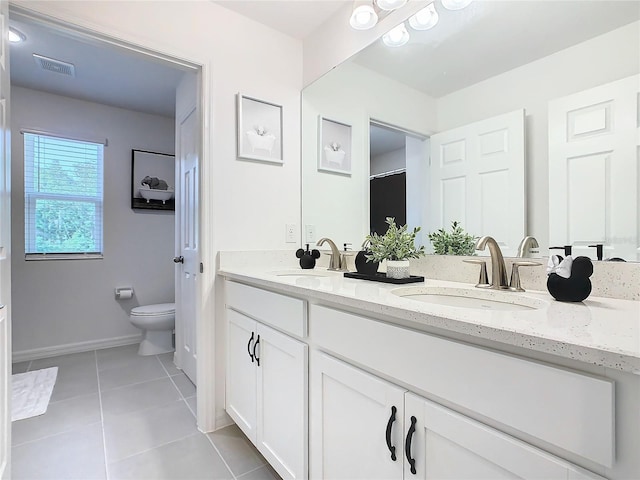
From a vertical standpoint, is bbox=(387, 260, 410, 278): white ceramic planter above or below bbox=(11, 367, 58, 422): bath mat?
above

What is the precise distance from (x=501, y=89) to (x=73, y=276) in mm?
3546

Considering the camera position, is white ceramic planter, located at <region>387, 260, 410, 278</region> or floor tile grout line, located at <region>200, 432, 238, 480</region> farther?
floor tile grout line, located at <region>200, 432, 238, 480</region>

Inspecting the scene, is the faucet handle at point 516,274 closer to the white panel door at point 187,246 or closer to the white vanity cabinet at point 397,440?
the white vanity cabinet at point 397,440

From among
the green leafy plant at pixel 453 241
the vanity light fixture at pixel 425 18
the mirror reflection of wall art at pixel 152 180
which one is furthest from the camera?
A: the mirror reflection of wall art at pixel 152 180

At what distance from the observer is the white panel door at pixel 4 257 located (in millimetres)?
1179

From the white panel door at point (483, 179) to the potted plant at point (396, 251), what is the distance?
13cm

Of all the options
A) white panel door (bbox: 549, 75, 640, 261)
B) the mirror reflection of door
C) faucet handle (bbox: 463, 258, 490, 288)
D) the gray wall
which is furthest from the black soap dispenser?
the gray wall

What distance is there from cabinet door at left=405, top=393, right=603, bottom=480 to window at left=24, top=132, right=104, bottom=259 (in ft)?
11.0

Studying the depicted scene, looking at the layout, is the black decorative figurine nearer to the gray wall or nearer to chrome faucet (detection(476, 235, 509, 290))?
chrome faucet (detection(476, 235, 509, 290))

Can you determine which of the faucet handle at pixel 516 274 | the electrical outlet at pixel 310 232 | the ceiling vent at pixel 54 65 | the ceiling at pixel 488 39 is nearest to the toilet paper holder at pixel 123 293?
the ceiling vent at pixel 54 65

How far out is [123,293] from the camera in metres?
3.18

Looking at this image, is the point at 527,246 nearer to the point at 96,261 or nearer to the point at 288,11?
the point at 288,11

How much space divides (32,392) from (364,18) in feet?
9.99

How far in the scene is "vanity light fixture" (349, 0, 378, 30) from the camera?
5.31ft
